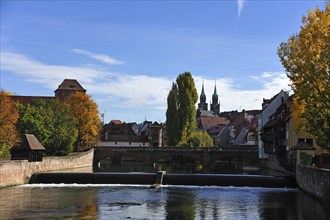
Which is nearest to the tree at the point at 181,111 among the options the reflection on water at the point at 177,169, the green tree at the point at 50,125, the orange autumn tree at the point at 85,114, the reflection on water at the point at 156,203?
the reflection on water at the point at 177,169


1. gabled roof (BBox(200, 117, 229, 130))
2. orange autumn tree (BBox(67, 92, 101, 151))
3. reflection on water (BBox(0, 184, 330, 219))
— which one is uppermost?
gabled roof (BBox(200, 117, 229, 130))

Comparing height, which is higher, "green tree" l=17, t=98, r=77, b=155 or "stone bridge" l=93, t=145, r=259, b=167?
"green tree" l=17, t=98, r=77, b=155

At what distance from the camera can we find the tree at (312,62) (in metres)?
28.4

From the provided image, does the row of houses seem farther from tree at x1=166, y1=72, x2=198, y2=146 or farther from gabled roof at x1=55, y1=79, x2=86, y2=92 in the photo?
gabled roof at x1=55, y1=79, x2=86, y2=92

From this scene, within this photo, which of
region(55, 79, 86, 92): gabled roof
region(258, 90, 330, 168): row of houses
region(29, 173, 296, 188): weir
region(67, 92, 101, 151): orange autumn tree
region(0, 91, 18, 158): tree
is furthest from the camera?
region(55, 79, 86, 92): gabled roof

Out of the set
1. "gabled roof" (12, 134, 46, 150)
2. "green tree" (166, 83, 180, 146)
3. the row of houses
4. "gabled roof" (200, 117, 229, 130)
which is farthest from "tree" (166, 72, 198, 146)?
"gabled roof" (200, 117, 229, 130)

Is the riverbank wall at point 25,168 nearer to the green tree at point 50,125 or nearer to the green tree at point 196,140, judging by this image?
the green tree at point 50,125

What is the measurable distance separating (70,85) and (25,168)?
76.0m

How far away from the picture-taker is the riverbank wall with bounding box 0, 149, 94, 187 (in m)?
42.9

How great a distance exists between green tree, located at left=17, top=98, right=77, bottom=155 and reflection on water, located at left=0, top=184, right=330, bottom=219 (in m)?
22.9

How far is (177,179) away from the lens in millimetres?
46375

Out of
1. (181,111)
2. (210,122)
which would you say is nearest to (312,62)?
(181,111)

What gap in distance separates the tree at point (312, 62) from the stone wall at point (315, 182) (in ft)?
12.0

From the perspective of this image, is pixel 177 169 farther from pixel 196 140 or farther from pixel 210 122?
pixel 210 122
